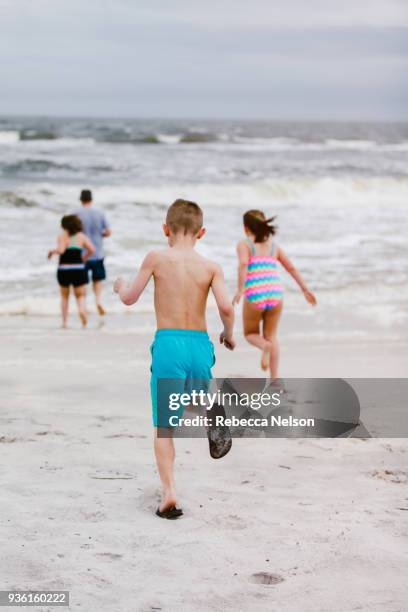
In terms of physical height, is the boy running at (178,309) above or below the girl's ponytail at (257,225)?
below

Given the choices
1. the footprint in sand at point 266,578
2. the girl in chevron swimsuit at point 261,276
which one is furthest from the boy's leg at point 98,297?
the footprint in sand at point 266,578

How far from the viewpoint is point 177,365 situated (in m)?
4.02

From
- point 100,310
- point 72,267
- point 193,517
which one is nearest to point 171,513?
point 193,517

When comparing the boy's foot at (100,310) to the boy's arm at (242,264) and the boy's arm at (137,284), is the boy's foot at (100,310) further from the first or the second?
the boy's arm at (137,284)

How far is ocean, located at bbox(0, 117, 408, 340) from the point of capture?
11.7 meters

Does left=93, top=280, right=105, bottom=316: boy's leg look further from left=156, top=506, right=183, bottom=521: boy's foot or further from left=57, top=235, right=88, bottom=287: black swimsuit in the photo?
left=156, top=506, right=183, bottom=521: boy's foot

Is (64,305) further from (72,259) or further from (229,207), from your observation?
(229,207)

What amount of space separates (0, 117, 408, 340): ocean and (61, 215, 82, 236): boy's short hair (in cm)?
116

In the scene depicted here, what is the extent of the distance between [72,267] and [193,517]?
658 centimetres

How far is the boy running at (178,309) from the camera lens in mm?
4039

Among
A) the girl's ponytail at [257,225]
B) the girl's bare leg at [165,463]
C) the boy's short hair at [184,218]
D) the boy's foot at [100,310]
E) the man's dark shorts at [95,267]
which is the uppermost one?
the boy's short hair at [184,218]

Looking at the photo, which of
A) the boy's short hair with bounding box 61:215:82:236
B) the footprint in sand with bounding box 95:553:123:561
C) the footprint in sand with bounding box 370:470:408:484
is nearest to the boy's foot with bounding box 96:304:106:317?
the boy's short hair with bounding box 61:215:82:236

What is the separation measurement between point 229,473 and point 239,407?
1.49 metres

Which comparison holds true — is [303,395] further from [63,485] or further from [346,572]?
[346,572]
